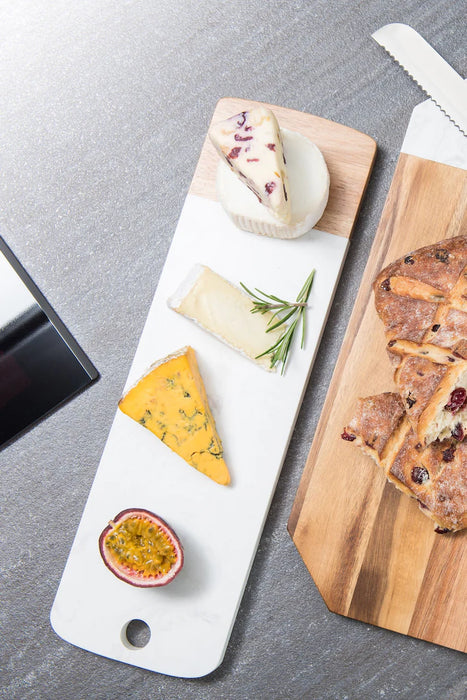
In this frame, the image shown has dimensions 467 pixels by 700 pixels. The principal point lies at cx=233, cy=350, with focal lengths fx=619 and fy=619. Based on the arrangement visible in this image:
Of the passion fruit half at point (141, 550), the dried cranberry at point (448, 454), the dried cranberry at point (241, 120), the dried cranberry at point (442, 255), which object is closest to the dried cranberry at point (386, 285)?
the dried cranberry at point (442, 255)

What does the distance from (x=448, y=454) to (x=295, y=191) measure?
29.5 inches

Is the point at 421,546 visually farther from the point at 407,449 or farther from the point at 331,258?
the point at 331,258

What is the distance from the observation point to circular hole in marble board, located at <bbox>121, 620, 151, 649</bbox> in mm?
1761

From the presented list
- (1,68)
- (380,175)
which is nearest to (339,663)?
(380,175)

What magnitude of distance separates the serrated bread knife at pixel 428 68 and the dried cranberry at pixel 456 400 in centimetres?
69

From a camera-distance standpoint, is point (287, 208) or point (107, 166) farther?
point (107, 166)

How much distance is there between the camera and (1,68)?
1923mm

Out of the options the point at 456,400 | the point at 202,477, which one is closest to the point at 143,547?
the point at 202,477

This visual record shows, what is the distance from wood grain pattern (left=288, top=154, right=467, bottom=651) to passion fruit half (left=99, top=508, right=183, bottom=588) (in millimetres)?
344

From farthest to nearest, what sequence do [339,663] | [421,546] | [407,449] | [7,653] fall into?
[7,653] → [339,663] → [421,546] → [407,449]

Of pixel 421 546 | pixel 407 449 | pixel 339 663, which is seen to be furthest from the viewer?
pixel 339 663

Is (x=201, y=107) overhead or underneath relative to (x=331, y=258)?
overhead

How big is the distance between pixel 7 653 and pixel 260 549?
0.84 meters

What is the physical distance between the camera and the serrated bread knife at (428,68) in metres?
1.63
